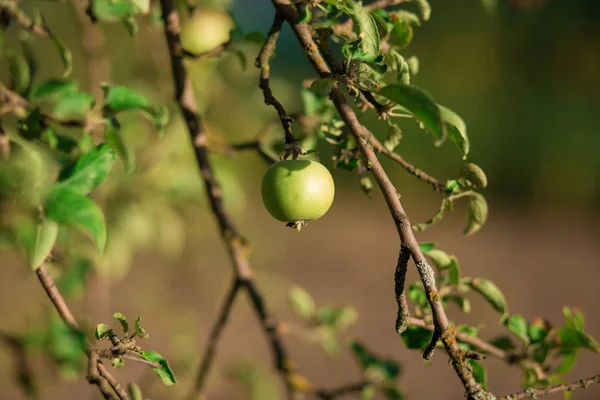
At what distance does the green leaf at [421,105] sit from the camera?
0.51 metres

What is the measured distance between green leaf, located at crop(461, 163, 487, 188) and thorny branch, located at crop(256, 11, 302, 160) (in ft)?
0.67

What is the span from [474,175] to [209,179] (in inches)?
18.8

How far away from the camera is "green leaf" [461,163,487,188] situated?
26.7 inches

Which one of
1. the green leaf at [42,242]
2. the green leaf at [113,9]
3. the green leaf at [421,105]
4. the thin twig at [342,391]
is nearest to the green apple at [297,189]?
the green leaf at [421,105]

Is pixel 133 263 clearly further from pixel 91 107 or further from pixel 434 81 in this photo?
pixel 434 81

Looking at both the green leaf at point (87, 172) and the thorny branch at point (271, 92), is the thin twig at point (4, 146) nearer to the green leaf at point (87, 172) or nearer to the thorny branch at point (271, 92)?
the green leaf at point (87, 172)

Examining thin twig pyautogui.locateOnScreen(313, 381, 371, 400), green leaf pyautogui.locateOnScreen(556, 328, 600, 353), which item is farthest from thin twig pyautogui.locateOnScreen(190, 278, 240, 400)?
green leaf pyautogui.locateOnScreen(556, 328, 600, 353)

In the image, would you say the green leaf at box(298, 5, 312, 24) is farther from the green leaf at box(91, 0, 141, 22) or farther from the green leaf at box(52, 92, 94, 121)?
the green leaf at box(52, 92, 94, 121)

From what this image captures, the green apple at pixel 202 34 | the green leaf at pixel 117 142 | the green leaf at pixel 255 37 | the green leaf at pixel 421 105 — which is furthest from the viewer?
the green apple at pixel 202 34

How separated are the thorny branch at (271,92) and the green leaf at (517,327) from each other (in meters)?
0.43

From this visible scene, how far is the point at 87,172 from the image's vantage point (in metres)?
0.66

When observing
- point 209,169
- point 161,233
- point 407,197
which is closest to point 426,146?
point 407,197

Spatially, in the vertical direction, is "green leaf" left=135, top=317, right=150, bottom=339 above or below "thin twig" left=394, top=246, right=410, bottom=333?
below

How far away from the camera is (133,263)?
4.12 m
